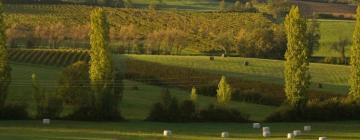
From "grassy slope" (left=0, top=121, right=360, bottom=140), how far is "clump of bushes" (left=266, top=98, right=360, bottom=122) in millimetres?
2793

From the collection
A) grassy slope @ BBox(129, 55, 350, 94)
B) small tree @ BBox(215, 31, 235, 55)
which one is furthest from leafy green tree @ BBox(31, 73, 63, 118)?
small tree @ BBox(215, 31, 235, 55)

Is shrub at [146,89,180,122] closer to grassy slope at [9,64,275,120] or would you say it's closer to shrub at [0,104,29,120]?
grassy slope at [9,64,275,120]

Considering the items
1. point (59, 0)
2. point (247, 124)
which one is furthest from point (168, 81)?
point (59, 0)

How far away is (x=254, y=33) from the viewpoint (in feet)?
337

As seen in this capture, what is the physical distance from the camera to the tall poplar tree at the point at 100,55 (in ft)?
166

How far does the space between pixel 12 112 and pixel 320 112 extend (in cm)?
2244

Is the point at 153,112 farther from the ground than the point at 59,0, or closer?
closer

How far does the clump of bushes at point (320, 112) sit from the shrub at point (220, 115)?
8.33ft

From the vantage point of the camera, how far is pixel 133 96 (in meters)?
63.1

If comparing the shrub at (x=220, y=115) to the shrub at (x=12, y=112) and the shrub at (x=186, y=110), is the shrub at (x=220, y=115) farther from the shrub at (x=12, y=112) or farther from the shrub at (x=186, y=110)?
the shrub at (x=12, y=112)

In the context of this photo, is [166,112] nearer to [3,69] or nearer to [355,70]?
[3,69]

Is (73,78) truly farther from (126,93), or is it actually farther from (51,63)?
(51,63)

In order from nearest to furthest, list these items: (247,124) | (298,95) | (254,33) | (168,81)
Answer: (247,124)
(298,95)
(168,81)
(254,33)

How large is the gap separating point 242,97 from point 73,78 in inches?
651
